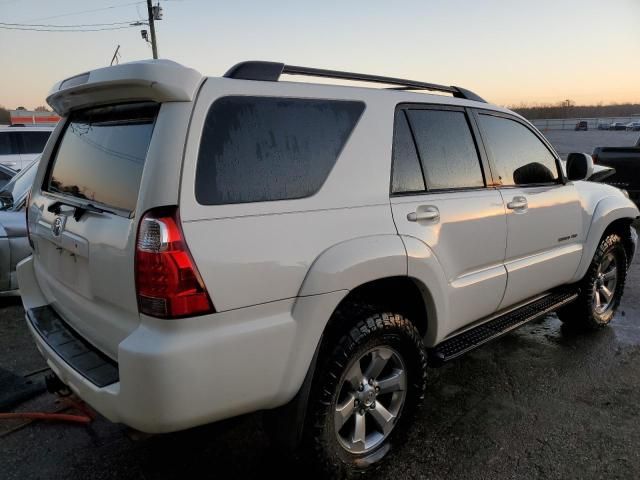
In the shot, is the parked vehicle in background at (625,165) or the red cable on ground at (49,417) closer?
the red cable on ground at (49,417)

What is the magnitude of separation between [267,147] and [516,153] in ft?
6.98

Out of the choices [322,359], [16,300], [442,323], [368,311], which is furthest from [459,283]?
[16,300]

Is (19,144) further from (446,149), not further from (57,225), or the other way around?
(446,149)

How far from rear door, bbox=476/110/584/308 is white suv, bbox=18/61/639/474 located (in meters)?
0.04

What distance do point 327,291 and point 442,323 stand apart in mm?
966

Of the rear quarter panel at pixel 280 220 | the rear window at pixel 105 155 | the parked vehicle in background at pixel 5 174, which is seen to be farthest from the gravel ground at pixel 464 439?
the parked vehicle in background at pixel 5 174

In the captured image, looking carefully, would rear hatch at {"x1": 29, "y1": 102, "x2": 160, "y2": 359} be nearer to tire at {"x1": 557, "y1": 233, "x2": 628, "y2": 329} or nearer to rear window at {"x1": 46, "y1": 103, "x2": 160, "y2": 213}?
rear window at {"x1": 46, "y1": 103, "x2": 160, "y2": 213}

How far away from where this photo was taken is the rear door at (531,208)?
135 inches

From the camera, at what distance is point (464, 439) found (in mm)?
2959

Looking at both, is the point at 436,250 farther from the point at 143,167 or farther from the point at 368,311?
the point at 143,167

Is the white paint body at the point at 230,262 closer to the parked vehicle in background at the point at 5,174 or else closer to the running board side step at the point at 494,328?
the running board side step at the point at 494,328

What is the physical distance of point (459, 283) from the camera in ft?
9.82

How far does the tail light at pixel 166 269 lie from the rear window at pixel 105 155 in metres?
0.22

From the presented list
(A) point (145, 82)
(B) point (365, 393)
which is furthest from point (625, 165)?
(A) point (145, 82)
